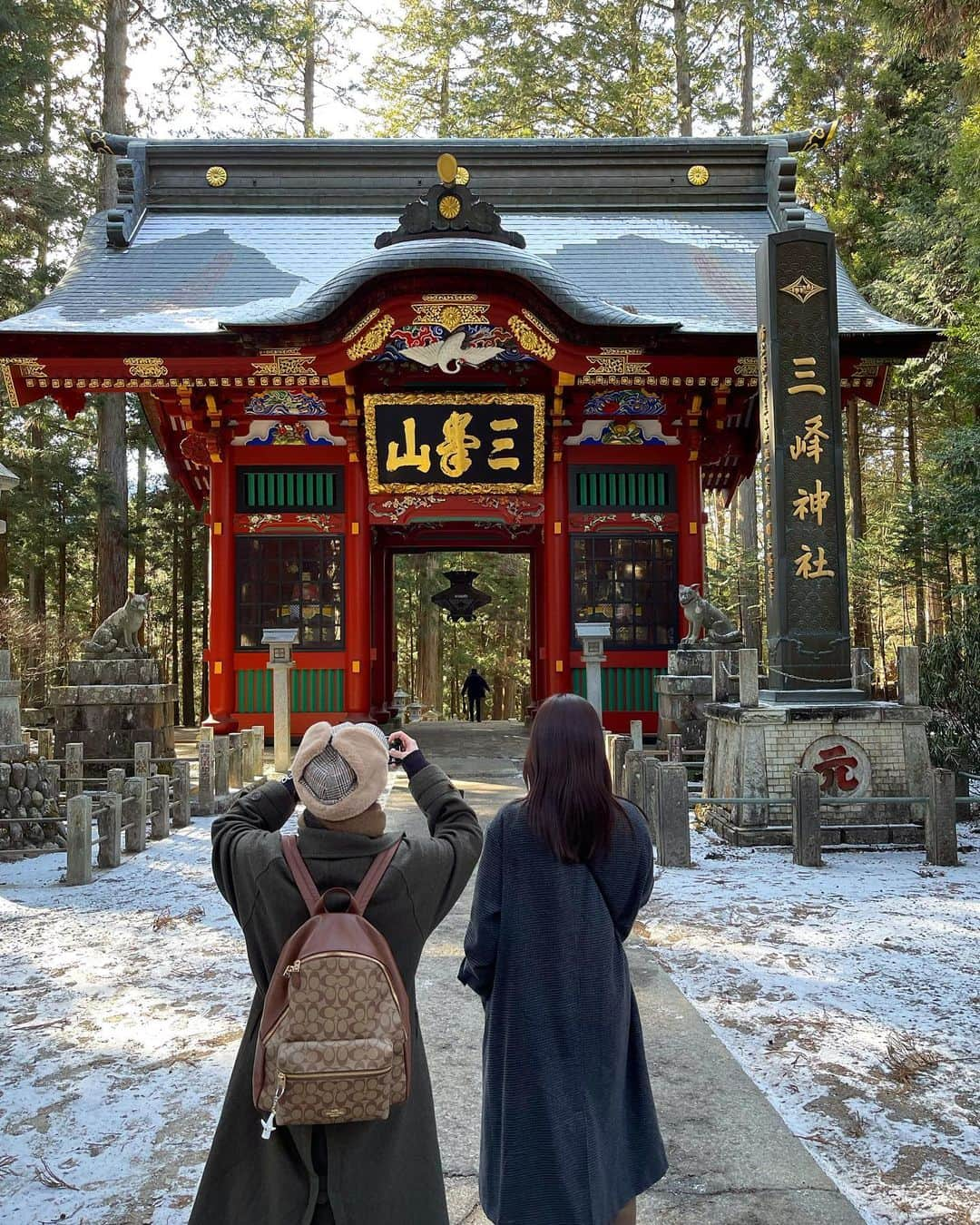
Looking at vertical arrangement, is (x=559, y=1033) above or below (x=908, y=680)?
below

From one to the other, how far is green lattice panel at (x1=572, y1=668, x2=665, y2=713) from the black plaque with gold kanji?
4.89 meters

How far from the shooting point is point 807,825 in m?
6.51

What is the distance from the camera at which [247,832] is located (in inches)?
80.3

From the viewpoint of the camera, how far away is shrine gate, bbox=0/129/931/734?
11.1 meters

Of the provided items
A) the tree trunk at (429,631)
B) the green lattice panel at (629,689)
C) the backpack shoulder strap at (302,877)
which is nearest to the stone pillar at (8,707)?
the green lattice panel at (629,689)

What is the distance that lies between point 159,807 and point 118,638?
12.6 feet

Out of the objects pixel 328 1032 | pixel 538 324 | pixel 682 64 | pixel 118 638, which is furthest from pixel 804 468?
pixel 682 64

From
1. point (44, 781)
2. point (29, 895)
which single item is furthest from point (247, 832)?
point (44, 781)

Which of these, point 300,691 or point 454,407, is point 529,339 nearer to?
point 454,407

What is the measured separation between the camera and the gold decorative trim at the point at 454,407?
12.1 metres

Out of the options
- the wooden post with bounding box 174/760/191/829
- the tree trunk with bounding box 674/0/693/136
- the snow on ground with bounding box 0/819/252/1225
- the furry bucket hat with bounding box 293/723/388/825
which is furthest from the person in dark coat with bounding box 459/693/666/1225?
the tree trunk with bounding box 674/0/693/136

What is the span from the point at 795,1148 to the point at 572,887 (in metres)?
1.44

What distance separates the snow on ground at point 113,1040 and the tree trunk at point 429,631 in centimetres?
2328

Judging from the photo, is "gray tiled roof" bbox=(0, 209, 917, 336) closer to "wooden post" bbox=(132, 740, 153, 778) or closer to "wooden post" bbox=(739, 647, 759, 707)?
"wooden post" bbox=(739, 647, 759, 707)
